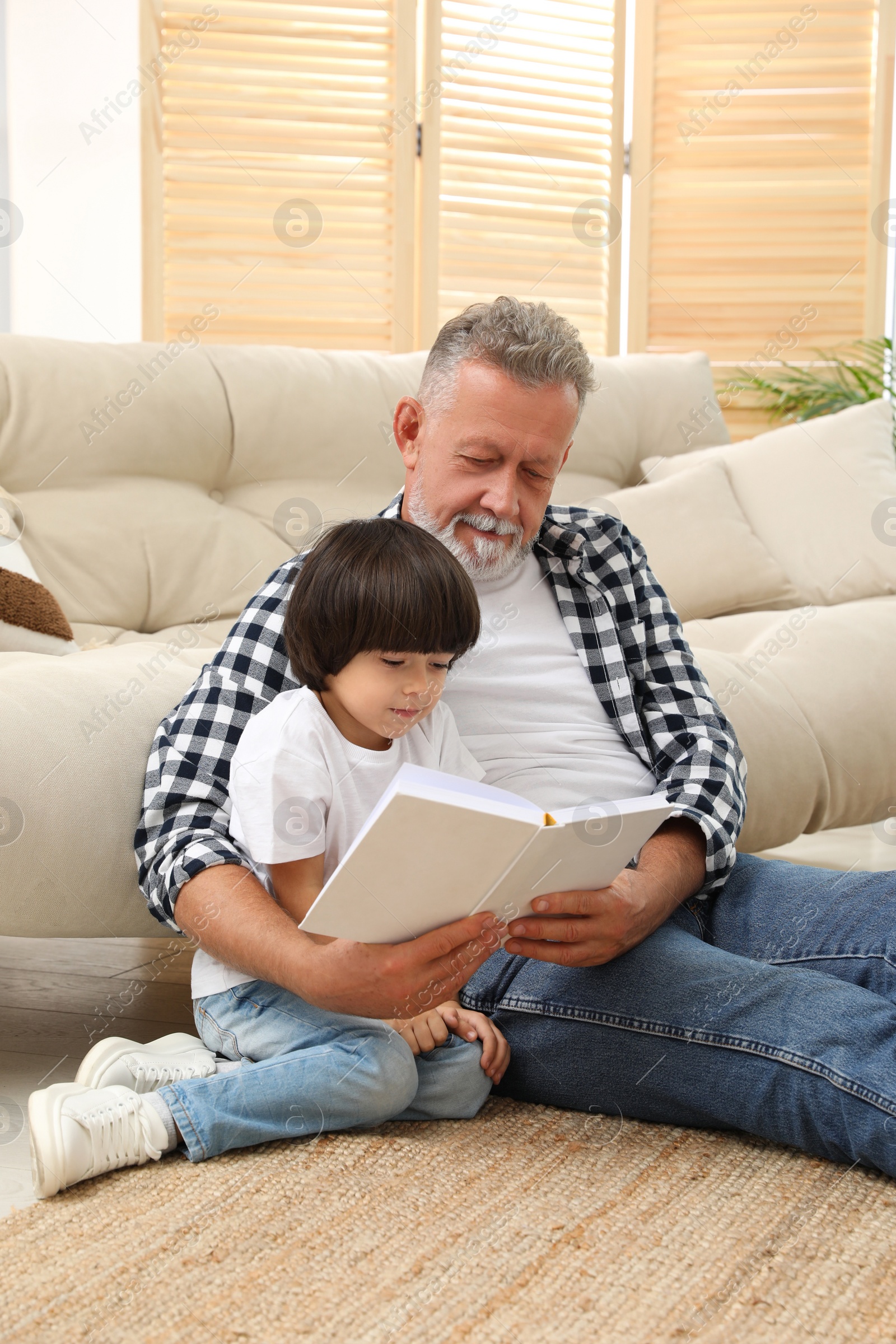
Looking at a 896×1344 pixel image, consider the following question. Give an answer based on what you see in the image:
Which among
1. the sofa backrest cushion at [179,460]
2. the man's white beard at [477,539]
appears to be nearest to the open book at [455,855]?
the man's white beard at [477,539]

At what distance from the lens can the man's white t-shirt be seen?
1197 millimetres

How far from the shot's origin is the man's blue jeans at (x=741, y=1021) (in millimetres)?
954

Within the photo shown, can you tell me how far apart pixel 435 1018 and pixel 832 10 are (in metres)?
3.52

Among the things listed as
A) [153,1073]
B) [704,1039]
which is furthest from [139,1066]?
[704,1039]

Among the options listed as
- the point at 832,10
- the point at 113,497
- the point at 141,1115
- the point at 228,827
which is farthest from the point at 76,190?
the point at 141,1115

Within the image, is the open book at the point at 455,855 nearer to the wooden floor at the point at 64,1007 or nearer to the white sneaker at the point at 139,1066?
the white sneaker at the point at 139,1066

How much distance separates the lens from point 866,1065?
37.0 inches

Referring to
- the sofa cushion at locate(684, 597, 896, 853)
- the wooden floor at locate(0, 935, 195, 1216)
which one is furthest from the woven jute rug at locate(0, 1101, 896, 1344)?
the sofa cushion at locate(684, 597, 896, 853)

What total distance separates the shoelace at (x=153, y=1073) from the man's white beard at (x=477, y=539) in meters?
0.53

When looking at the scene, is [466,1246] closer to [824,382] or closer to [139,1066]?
[139,1066]

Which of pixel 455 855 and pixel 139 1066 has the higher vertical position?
pixel 455 855

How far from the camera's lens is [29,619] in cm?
166

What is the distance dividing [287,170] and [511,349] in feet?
8.13

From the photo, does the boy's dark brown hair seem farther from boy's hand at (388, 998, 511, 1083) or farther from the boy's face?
boy's hand at (388, 998, 511, 1083)
